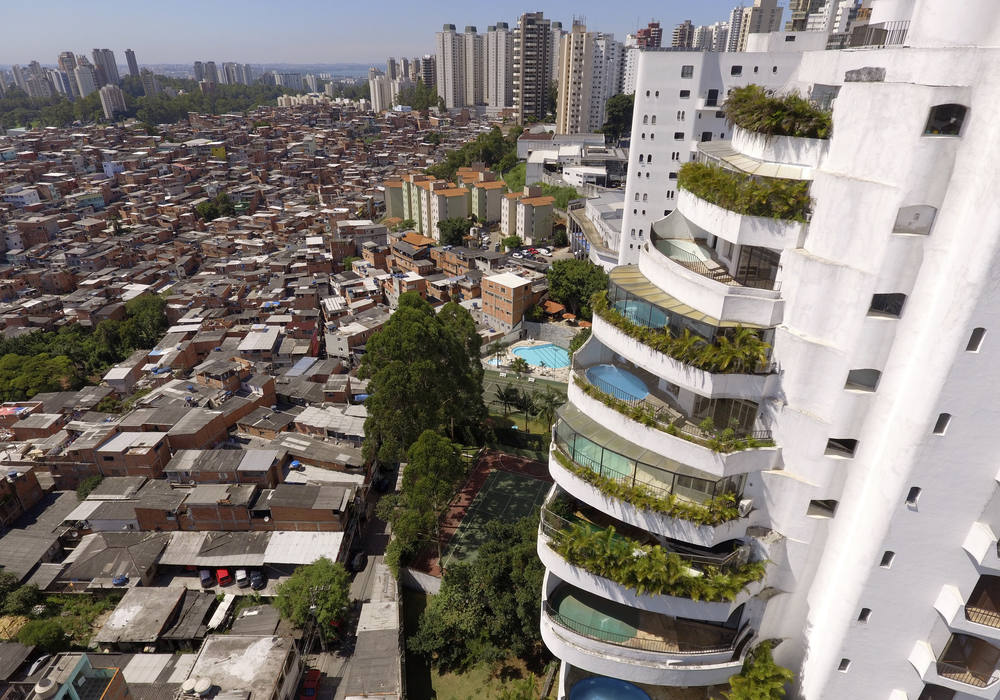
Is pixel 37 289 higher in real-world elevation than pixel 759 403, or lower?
lower

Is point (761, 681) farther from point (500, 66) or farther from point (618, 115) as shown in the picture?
point (500, 66)

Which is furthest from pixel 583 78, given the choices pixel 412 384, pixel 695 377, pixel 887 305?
pixel 887 305

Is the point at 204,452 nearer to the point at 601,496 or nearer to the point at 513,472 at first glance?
the point at 513,472

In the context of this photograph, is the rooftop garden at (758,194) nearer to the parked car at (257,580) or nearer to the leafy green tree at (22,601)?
the parked car at (257,580)

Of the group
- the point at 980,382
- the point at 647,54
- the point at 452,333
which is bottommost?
the point at 452,333

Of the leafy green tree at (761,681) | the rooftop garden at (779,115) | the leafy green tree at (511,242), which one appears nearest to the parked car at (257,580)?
the leafy green tree at (761,681)

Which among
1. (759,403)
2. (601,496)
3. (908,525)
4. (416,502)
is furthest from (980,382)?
(416,502)
